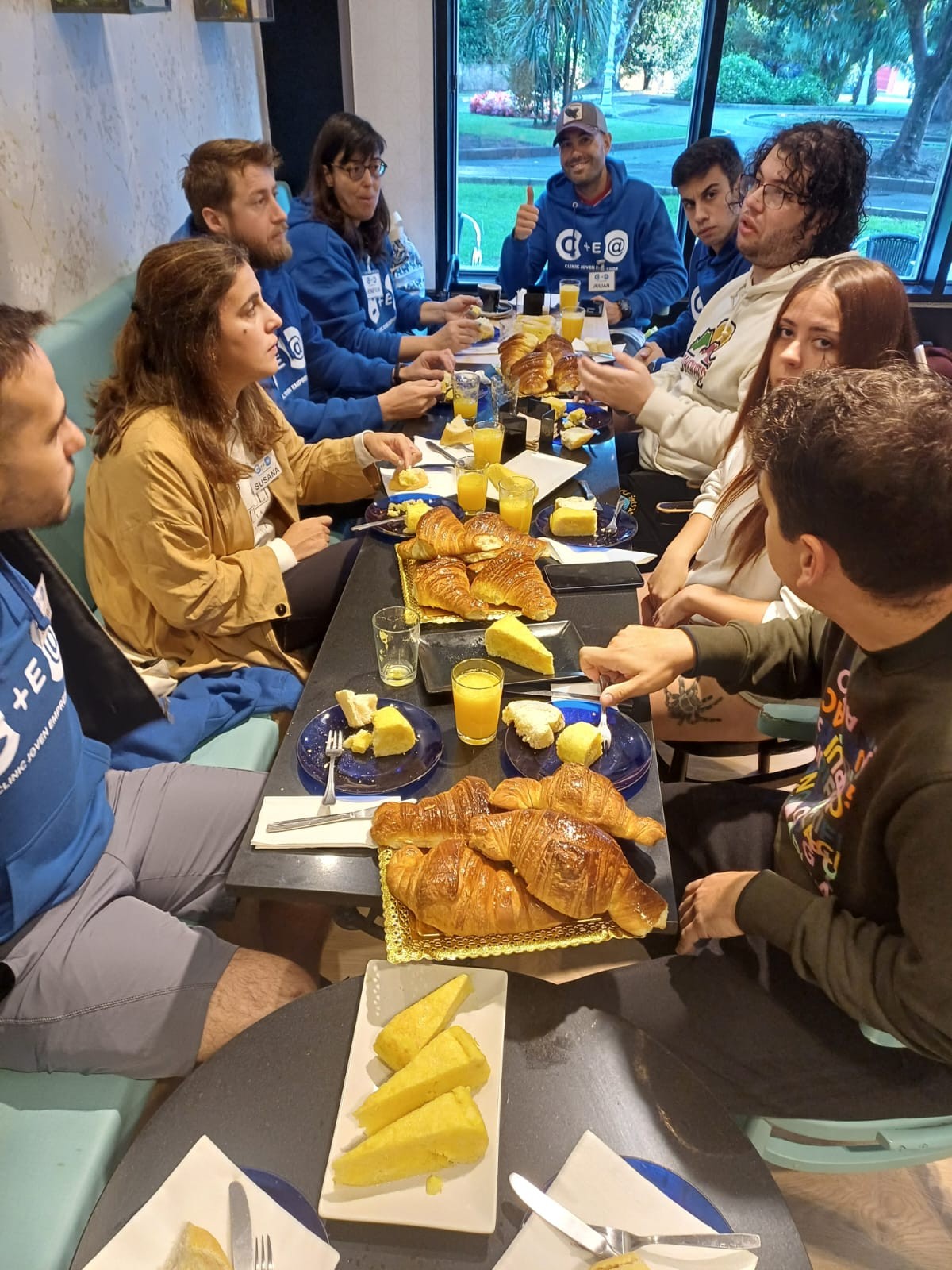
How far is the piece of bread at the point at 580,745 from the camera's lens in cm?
137

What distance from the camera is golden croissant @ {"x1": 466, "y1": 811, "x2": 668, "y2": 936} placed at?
1116 millimetres

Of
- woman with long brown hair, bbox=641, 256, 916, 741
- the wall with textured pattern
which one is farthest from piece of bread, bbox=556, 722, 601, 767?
the wall with textured pattern

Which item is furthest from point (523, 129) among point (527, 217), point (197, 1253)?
Answer: point (197, 1253)

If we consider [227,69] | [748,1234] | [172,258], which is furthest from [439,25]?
[748,1234]

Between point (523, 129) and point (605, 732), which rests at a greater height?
point (523, 129)

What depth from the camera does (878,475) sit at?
973 millimetres

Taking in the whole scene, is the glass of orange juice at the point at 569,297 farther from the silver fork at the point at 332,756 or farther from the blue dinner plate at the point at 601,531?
the silver fork at the point at 332,756

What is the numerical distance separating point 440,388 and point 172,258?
113 cm

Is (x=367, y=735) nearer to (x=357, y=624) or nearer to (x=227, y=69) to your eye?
(x=357, y=624)

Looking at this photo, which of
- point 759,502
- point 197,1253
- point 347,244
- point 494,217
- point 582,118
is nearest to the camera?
point 197,1253

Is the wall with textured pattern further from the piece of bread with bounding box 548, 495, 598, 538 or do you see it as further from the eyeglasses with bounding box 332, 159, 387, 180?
the piece of bread with bounding box 548, 495, 598, 538

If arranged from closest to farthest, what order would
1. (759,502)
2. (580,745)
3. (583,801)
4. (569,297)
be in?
(583,801) → (580,745) → (759,502) → (569,297)

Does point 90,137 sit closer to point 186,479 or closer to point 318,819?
point 186,479

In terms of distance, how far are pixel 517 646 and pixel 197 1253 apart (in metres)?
1.05
